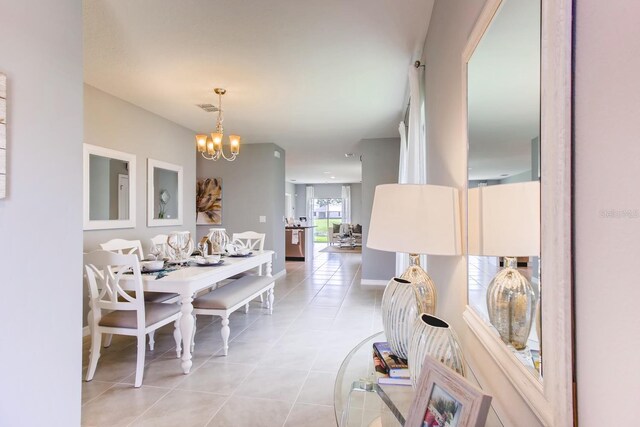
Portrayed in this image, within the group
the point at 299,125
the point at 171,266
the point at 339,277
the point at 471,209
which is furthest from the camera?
the point at 339,277

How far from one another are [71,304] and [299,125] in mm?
3778

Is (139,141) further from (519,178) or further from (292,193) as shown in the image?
(292,193)

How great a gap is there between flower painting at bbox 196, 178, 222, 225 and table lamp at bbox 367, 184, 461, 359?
5364 mm

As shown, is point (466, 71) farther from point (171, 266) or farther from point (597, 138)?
point (171, 266)

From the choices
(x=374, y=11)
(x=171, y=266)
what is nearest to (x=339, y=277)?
(x=171, y=266)

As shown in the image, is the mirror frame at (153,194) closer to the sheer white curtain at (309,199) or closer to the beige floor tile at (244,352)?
the beige floor tile at (244,352)

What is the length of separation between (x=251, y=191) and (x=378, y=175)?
7.49 ft

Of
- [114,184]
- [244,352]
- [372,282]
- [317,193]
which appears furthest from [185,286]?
[317,193]

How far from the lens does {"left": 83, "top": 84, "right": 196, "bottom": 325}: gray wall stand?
11.2ft

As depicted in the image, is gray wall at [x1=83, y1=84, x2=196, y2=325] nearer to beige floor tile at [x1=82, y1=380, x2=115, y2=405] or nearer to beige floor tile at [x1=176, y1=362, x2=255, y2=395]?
beige floor tile at [x1=82, y1=380, x2=115, y2=405]

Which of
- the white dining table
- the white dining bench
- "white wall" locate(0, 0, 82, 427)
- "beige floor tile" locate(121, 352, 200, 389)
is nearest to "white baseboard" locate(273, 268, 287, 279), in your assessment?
the white dining bench

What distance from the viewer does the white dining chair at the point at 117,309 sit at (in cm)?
232

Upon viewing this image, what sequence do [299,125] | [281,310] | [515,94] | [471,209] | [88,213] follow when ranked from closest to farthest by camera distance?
1. [515,94]
2. [471,209]
3. [88,213]
4. [281,310]
5. [299,125]

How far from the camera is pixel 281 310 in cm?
416
